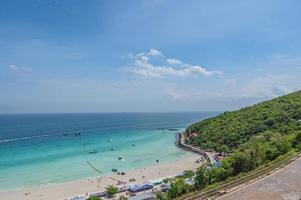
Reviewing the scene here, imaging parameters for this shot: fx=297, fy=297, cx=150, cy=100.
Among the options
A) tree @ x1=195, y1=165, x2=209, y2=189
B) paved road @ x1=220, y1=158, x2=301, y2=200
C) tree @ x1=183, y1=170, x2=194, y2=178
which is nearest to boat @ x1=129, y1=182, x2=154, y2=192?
tree @ x1=183, y1=170, x2=194, y2=178

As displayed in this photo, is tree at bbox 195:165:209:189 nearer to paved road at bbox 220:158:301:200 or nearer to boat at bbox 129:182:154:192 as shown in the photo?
paved road at bbox 220:158:301:200

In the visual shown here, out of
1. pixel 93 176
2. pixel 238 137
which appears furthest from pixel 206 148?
pixel 93 176

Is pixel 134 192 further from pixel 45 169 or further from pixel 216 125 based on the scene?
pixel 216 125

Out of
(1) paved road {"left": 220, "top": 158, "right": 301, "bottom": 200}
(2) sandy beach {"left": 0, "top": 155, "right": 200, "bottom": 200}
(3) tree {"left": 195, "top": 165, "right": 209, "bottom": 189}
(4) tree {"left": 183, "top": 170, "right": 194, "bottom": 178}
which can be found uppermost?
(1) paved road {"left": 220, "top": 158, "right": 301, "bottom": 200}

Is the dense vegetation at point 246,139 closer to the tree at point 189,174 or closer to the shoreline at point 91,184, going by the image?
the tree at point 189,174

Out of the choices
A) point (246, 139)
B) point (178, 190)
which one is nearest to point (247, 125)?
point (246, 139)
